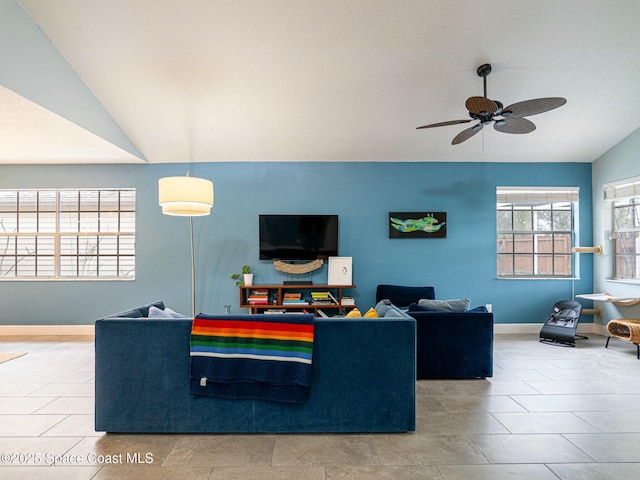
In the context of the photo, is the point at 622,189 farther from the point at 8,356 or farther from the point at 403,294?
the point at 8,356

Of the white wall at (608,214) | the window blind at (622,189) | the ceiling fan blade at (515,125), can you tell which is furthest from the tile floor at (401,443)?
the window blind at (622,189)

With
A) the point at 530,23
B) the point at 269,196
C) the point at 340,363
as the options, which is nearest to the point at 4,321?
the point at 269,196

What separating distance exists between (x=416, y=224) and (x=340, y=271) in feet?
4.39

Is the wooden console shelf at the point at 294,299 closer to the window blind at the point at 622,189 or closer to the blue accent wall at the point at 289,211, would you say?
the blue accent wall at the point at 289,211

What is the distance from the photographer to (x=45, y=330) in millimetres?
5441

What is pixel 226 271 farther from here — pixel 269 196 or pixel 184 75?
pixel 184 75

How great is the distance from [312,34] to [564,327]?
4649mm

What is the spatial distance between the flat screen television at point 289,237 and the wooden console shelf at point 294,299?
17.9 inches

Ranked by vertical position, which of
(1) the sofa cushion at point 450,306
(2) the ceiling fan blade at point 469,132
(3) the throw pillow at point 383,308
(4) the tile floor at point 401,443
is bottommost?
(4) the tile floor at point 401,443

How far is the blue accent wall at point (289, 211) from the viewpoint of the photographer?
5496 millimetres

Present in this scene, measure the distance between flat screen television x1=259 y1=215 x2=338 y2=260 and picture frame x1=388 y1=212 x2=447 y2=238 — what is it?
110 centimetres

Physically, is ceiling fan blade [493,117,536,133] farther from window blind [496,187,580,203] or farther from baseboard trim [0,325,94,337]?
baseboard trim [0,325,94,337]

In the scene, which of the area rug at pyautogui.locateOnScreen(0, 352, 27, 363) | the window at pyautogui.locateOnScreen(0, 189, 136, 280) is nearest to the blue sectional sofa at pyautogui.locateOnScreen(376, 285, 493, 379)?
the window at pyautogui.locateOnScreen(0, 189, 136, 280)

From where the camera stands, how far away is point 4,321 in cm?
546
